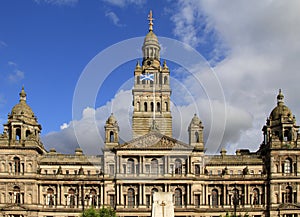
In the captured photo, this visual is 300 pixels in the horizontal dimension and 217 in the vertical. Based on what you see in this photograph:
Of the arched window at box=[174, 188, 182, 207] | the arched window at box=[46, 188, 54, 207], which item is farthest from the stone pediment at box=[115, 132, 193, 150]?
the arched window at box=[46, 188, 54, 207]

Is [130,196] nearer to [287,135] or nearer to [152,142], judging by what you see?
[152,142]

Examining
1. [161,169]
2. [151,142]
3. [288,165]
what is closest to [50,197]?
[161,169]

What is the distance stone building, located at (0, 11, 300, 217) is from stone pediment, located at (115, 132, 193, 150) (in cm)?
18

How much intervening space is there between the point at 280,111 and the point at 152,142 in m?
23.8

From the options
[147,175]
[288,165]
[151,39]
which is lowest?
[147,175]

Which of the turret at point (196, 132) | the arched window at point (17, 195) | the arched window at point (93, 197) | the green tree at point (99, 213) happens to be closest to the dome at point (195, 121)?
the turret at point (196, 132)

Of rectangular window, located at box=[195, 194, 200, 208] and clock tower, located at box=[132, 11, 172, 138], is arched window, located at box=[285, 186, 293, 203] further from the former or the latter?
clock tower, located at box=[132, 11, 172, 138]

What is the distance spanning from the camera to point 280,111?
304 feet

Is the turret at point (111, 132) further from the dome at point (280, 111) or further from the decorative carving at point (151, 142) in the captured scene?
the dome at point (280, 111)

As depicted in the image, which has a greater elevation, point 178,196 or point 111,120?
point 111,120

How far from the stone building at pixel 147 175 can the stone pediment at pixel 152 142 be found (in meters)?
0.18

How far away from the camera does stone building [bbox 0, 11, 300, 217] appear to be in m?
89.2

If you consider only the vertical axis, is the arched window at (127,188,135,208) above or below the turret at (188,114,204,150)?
below

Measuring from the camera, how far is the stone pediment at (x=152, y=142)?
91000 millimetres
